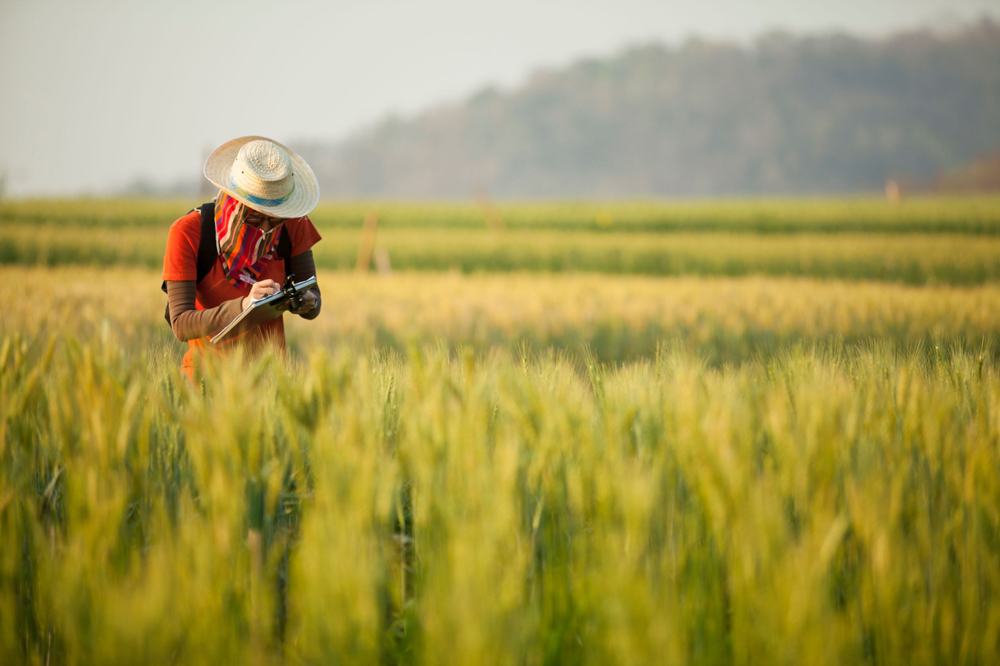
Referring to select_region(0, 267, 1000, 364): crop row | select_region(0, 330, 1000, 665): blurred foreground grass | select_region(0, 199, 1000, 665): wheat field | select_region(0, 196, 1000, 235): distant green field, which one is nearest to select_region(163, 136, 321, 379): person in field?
select_region(0, 199, 1000, 665): wheat field

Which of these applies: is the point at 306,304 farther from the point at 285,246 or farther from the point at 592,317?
the point at 592,317

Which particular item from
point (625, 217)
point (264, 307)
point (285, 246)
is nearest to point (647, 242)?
point (625, 217)

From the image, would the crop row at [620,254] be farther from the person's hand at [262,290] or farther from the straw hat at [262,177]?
the person's hand at [262,290]

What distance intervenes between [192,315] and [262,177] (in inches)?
20.7

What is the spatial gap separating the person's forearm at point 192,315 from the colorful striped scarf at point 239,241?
0.56 feet

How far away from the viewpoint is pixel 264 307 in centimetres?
212

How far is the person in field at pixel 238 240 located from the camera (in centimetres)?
213

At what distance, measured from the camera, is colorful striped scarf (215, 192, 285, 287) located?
2.23 m

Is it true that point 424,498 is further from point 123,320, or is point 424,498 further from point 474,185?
point 474,185

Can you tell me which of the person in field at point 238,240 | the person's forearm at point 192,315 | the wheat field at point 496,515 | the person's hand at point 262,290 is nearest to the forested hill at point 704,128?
the person in field at point 238,240

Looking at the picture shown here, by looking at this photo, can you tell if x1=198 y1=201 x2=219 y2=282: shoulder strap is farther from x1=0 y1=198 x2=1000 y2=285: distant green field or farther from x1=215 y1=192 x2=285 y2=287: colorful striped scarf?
x1=0 y1=198 x2=1000 y2=285: distant green field

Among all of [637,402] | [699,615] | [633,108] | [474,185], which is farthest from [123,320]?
[633,108]

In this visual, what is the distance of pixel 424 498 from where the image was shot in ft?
4.00

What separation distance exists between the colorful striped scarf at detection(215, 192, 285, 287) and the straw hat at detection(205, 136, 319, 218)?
71mm
